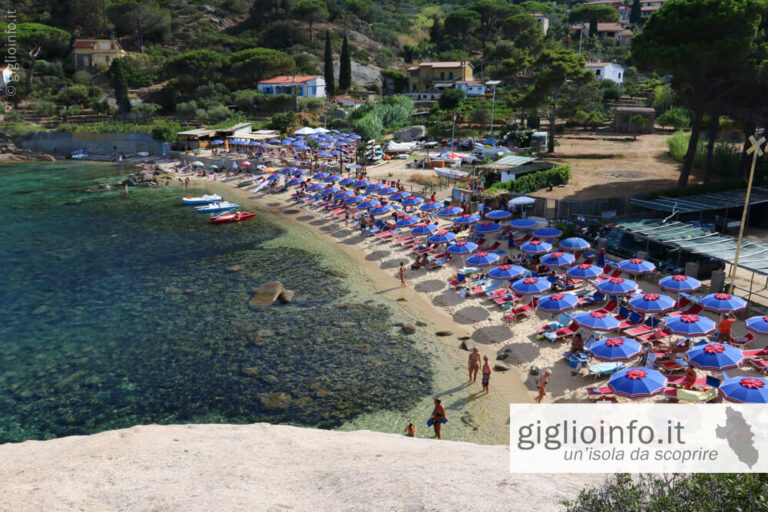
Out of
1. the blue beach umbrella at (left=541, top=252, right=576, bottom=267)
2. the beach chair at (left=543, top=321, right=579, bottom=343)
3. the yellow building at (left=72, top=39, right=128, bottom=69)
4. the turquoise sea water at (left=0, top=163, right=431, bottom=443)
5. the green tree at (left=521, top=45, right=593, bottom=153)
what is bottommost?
the turquoise sea water at (left=0, top=163, right=431, bottom=443)

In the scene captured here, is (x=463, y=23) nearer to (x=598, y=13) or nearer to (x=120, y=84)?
(x=598, y=13)

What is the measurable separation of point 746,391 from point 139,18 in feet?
394

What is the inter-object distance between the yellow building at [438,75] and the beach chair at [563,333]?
75.4m

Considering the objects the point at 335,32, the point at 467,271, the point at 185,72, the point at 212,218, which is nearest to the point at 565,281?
the point at 467,271

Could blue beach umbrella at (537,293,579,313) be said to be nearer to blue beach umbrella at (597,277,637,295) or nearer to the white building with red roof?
blue beach umbrella at (597,277,637,295)

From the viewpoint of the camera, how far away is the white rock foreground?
33.3 ft

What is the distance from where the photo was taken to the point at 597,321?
18.4 meters

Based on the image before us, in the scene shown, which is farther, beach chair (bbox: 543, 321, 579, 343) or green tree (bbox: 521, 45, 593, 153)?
green tree (bbox: 521, 45, 593, 153)

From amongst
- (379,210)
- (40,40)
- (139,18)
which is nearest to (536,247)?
(379,210)

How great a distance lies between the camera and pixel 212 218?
1596 inches

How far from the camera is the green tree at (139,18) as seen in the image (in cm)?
10419

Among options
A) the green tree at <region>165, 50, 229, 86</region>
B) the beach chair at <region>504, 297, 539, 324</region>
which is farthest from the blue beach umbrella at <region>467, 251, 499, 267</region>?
the green tree at <region>165, 50, 229, 86</region>

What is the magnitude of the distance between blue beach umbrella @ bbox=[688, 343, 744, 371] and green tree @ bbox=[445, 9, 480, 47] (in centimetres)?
11694

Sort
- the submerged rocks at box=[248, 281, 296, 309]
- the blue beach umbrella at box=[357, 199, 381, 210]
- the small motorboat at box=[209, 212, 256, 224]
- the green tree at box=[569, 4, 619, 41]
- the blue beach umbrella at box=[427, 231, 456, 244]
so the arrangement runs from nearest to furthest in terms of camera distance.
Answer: the submerged rocks at box=[248, 281, 296, 309] < the blue beach umbrella at box=[427, 231, 456, 244] < the blue beach umbrella at box=[357, 199, 381, 210] < the small motorboat at box=[209, 212, 256, 224] < the green tree at box=[569, 4, 619, 41]
